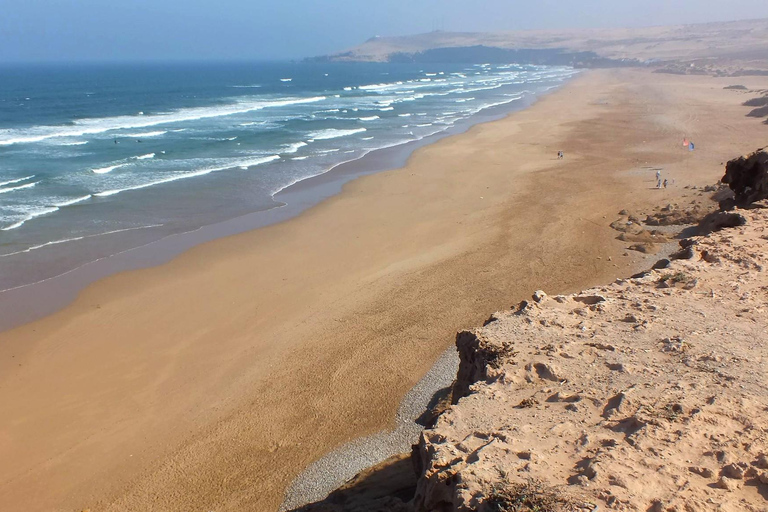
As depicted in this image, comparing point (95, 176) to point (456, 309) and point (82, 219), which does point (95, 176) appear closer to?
point (82, 219)

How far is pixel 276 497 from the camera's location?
889cm

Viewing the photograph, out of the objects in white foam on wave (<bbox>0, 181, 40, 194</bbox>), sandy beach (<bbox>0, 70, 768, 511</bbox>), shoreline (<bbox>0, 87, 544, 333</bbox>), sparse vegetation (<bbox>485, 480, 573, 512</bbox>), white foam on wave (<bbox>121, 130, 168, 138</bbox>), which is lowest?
sandy beach (<bbox>0, 70, 768, 511</bbox>)

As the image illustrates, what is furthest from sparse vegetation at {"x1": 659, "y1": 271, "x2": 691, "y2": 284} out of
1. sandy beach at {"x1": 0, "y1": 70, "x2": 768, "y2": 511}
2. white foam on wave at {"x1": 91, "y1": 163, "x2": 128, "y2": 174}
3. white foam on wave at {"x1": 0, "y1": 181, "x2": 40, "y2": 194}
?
white foam on wave at {"x1": 91, "y1": 163, "x2": 128, "y2": 174}

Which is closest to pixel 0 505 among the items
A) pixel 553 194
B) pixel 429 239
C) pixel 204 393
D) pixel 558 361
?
pixel 204 393

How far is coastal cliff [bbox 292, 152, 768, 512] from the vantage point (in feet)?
17.5

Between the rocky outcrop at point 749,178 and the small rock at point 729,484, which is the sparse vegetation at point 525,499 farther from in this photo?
the rocky outcrop at point 749,178

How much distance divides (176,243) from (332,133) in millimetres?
25439

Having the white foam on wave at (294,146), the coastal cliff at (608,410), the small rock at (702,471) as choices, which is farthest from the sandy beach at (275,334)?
the white foam on wave at (294,146)

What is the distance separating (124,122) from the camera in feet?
167

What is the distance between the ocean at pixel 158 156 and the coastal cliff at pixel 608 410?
14409 millimetres

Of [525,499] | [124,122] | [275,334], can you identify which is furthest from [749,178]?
[124,122]

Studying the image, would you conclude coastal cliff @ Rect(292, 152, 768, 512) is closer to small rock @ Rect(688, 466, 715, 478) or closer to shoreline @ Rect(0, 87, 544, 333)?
small rock @ Rect(688, 466, 715, 478)

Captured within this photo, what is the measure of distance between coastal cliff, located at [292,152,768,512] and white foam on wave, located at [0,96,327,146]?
135 ft

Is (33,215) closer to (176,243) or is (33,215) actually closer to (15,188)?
(15,188)
